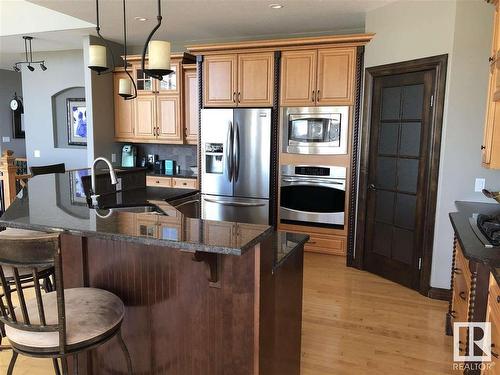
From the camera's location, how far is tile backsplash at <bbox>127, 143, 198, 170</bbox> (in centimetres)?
608

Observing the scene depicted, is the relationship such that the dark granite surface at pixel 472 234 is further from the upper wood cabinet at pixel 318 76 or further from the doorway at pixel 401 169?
the upper wood cabinet at pixel 318 76

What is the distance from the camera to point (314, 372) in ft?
8.27

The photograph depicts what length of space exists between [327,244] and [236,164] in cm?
144

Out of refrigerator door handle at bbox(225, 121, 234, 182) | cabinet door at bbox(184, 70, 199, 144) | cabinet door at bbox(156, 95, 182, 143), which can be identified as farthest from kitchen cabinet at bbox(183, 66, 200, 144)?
refrigerator door handle at bbox(225, 121, 234, 182)

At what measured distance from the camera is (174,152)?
6.18m

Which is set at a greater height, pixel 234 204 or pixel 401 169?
pixel 401 169

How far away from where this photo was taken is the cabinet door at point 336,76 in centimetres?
441

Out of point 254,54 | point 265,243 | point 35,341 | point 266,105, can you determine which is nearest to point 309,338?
point 265,243

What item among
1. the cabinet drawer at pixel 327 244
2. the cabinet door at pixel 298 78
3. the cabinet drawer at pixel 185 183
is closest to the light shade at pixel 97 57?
the cabinet door at pixel 298 78

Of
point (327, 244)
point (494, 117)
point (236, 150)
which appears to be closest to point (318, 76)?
point (236, 150)

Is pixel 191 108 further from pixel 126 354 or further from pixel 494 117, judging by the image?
pixel 126 354

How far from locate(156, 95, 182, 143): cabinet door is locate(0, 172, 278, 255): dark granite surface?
312cm

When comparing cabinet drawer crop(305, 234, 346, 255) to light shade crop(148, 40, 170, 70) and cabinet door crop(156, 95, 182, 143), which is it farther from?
light shade crop(148, 40, 170, 70)

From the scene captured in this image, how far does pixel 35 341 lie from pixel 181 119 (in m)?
4.23
